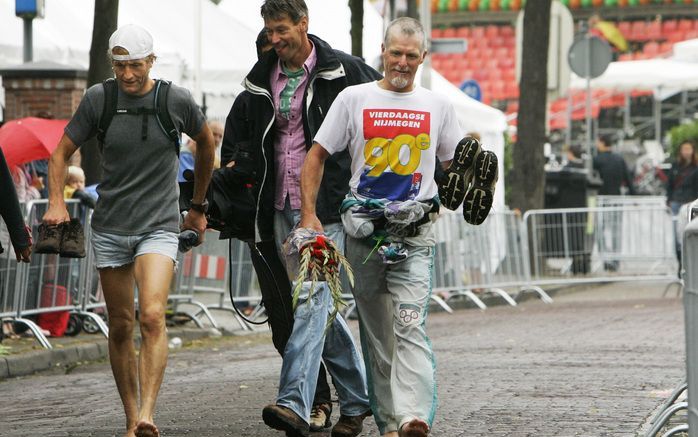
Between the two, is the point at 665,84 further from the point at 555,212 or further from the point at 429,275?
the point at 429,275

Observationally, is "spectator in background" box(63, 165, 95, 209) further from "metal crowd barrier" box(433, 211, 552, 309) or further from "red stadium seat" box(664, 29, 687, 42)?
"red stadium seat" box(664, 29, 687, 42)

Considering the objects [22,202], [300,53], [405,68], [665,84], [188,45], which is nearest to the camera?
[405,68]

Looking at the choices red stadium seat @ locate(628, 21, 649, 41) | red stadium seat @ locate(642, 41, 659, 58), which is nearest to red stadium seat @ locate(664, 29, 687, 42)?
red stadium seat @ locate(642, 41, 659, 58)

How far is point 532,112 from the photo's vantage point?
22.5m

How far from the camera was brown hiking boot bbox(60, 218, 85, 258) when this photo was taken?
7.71 metres

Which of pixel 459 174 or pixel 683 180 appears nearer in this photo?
pixel 459 174

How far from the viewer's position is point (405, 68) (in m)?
6.75

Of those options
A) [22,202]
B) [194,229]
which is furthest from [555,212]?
[194,229]

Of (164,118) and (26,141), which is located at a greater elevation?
(26,141)

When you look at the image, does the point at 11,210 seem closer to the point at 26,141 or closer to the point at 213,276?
the point at 26,141

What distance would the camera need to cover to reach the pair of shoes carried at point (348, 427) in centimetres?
721

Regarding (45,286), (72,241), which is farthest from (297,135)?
(45,286)

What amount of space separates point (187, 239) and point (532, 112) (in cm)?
1539

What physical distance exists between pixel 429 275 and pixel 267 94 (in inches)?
46.1
